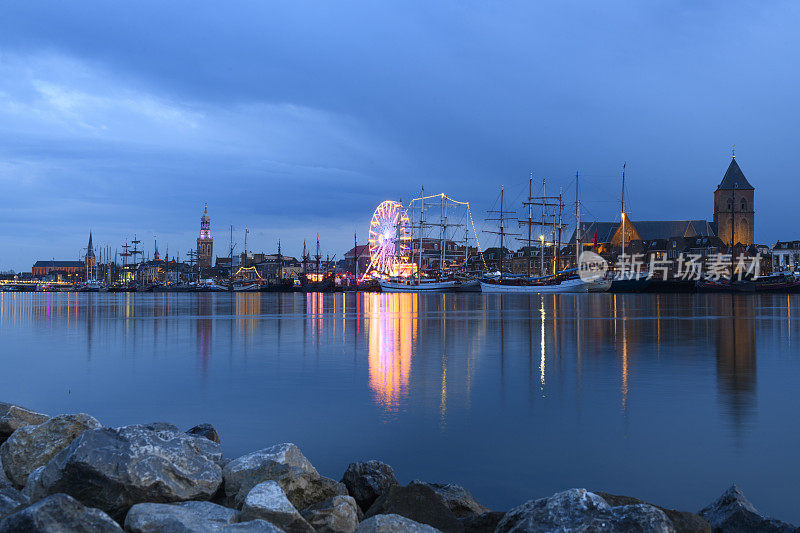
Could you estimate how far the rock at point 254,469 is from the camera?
643 cm

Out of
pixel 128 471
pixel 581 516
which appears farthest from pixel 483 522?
pixel 128 471

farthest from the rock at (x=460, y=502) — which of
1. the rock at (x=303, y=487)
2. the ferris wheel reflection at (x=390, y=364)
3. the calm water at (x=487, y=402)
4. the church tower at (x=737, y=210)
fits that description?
the church tower at (x=737, y=210)

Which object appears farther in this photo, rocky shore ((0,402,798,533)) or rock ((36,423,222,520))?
rock ((36,423,222,520))

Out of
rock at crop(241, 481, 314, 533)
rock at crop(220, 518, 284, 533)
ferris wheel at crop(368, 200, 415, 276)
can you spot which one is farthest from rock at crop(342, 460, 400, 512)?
ferris wheel at crop(368, 200, 415, 276)

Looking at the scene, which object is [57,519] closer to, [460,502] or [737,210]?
[460,502]

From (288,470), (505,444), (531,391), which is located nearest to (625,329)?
(531,391)

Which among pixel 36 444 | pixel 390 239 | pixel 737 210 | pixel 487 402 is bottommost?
pixel 487 402

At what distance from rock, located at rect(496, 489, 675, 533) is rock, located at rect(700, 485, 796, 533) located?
1.13m

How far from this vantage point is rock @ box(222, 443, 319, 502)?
6.43 meters

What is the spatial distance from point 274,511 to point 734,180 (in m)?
205

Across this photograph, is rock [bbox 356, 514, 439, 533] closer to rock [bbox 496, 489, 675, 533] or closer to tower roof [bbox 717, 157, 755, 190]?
rock [bbox 496, 489, 675, 533]

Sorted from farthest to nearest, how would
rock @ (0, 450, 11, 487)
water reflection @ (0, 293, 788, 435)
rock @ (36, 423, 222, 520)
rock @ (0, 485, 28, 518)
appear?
water reflection @ (0, 293, 788, 435), rock @ (0, 450, 11, 487), rock @ (36, 423, 222, 520), rock @ (0, 485, 28, 518)

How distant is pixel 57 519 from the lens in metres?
4.59

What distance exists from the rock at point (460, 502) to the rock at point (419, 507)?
26 cm
